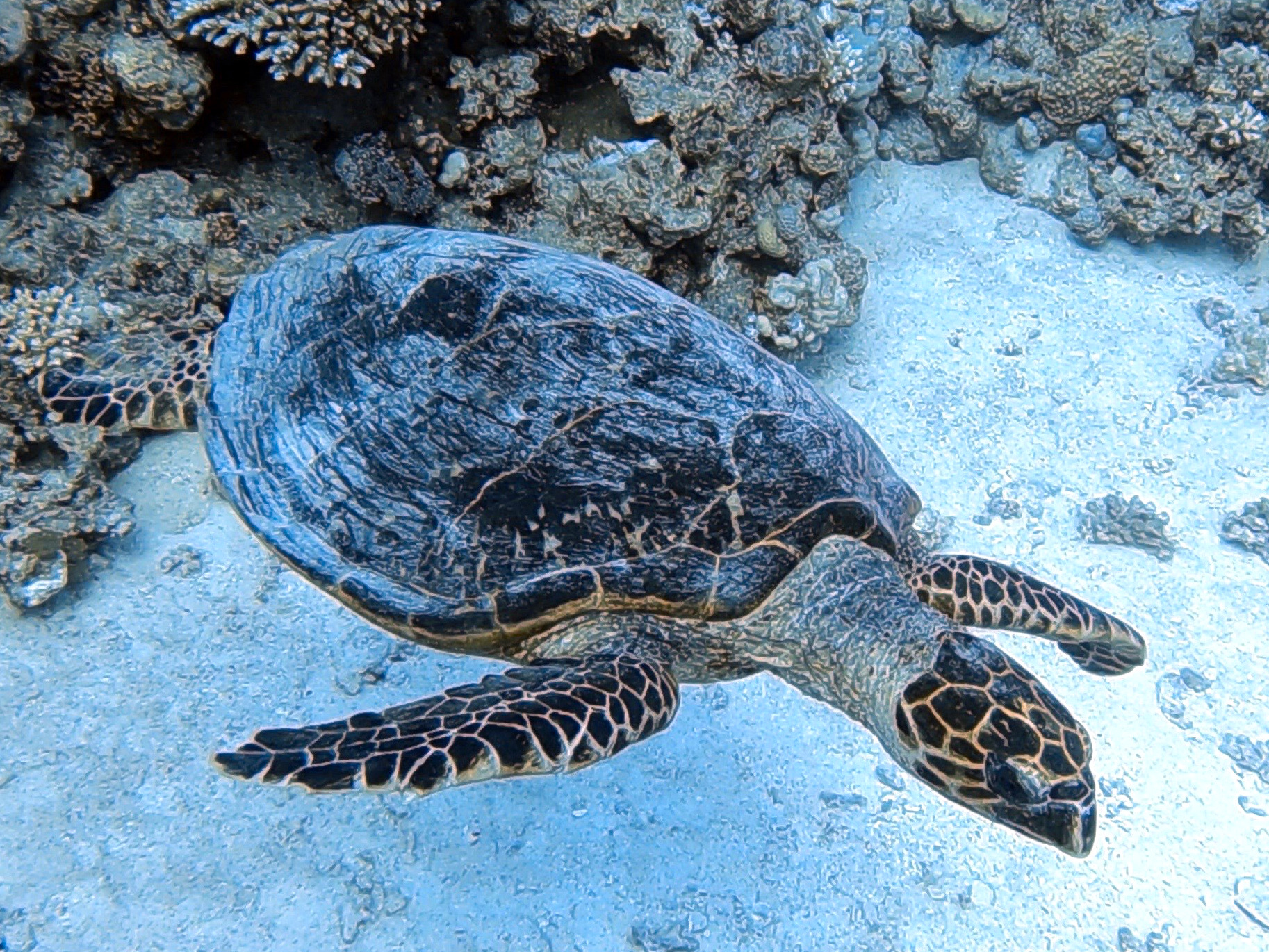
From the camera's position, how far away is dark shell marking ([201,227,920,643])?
2.47 m

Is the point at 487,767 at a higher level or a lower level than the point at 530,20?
lower

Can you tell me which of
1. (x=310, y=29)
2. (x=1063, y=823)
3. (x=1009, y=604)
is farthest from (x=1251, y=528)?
(x=310, y=29)

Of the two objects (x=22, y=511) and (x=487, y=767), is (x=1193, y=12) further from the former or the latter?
(x=22, y=511)

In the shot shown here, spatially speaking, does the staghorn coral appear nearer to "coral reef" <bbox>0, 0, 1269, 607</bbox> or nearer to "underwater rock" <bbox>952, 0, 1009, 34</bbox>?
"coral reef" <bbox>0, 0, 1269, 607</bbox>

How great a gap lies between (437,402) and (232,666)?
1368 mm

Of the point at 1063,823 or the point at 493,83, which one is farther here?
the point at 493,83

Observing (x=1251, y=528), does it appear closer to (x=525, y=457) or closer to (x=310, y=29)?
(x=525, y=457)

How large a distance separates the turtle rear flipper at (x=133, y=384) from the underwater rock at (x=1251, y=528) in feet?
17.0

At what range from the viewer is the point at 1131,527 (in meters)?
4.02

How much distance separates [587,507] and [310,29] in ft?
8.68

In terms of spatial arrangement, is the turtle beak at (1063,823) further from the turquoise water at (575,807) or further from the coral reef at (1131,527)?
the coral reef at (1131,527)

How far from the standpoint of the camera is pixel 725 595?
2.50 meters

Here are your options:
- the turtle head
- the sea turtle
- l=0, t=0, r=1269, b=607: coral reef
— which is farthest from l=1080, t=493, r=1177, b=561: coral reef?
the turtle head

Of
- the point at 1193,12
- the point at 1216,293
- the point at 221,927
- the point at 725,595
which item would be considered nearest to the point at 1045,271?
the point at 1216,293
